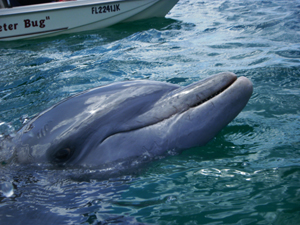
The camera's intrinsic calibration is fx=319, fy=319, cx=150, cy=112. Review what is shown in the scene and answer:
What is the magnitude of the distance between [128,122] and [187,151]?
0.76 meters

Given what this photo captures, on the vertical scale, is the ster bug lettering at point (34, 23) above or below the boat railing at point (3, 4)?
below

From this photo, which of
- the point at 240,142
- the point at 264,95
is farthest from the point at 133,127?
the point at 264,95

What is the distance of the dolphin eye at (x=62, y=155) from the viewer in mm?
3219

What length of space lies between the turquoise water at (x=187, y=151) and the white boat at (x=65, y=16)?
1.65 metres

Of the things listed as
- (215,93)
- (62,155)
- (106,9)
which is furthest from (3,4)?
(215,93)

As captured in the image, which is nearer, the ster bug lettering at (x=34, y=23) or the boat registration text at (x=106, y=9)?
the ster bug lettering at (x=34, y=23)

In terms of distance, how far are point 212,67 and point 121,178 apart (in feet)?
15.9

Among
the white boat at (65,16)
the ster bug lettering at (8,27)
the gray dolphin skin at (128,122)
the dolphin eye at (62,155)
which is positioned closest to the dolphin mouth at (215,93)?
the gray dolphin skin at (128,122)

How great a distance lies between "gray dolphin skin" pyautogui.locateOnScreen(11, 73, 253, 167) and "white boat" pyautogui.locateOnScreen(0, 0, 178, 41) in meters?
11.0

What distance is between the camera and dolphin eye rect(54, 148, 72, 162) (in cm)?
322

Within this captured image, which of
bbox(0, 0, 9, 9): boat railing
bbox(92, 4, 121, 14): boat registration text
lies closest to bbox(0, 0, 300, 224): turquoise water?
bbox(0, 0, 9, 9): boat railing

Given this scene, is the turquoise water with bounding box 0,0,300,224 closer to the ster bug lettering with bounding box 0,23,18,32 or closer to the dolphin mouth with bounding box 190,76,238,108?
the dolphin mouth with bounding box 190,76,238,108

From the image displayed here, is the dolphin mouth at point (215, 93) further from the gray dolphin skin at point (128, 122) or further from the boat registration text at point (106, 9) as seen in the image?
the boat registration text at point (106, 9)

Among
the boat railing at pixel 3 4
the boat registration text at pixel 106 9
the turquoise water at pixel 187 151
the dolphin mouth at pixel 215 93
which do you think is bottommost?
the turquoise water at pixel 187 151
